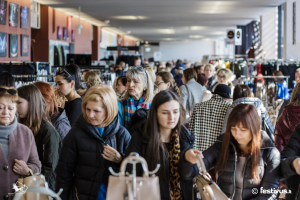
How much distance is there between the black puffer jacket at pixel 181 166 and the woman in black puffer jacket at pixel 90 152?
0.69 ft

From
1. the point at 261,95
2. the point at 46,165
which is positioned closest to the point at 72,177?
the point at 46,165

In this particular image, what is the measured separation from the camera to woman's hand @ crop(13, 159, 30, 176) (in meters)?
2.36

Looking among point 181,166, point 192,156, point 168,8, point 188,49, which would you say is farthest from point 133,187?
point 188,49

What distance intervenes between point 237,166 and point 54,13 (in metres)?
15.1

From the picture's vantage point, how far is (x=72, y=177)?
8.38 feet

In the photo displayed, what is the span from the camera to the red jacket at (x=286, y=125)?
351cm

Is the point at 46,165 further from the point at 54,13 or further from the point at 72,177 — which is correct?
the point at 54,13

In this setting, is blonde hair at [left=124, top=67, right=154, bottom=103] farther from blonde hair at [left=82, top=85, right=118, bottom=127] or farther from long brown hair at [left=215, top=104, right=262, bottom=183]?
long brown hair at [left=215, top=104, right=262, bottom=183]

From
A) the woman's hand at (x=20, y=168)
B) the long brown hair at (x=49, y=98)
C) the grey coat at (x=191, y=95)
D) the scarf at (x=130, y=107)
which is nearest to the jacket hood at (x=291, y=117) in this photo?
the scarf at (x=130, y=107)

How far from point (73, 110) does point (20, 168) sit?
160cm

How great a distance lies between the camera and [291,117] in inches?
139

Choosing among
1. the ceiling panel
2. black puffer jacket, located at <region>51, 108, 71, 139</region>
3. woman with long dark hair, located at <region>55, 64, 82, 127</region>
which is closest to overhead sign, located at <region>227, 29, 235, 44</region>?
the ceiling panel

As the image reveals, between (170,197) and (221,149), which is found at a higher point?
(221,149)

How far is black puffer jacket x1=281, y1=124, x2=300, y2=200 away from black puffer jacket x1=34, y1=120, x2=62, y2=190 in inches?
64.6
